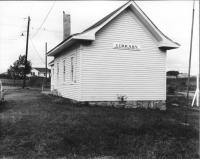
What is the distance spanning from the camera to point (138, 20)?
16766 millimetres

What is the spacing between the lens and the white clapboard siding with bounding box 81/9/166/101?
51.0 feet

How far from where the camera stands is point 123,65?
16.3m

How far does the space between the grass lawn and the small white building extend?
4062mm

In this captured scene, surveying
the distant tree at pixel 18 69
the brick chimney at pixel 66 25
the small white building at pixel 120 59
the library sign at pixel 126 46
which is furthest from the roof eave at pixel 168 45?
the distant tree at pixel 18 69

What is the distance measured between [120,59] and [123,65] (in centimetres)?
38

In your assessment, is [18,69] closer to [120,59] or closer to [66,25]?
[66,25]

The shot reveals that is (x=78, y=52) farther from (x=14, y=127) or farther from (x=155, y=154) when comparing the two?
(x=155, y=154)

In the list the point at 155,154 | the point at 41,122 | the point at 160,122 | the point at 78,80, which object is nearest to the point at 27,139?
the point at 41,122

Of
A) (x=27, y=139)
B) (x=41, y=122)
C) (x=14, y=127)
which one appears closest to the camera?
(x=27, y=139)

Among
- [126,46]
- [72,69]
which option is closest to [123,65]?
[126,46]

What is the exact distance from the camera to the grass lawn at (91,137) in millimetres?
7117

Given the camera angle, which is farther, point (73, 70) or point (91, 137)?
point (73, 70)

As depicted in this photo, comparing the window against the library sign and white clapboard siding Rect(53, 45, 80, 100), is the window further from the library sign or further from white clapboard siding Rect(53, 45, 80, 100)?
the library sign

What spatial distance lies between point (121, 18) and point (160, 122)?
701cm
